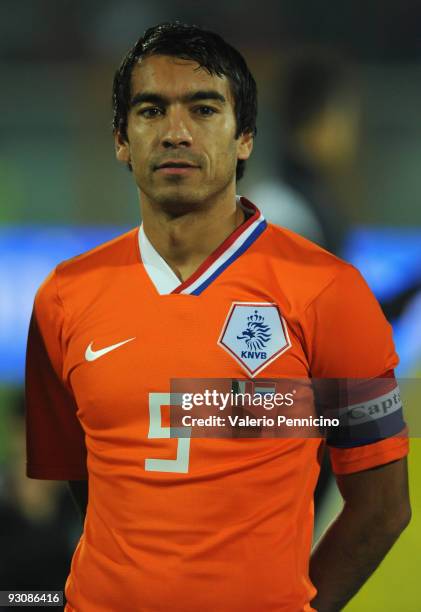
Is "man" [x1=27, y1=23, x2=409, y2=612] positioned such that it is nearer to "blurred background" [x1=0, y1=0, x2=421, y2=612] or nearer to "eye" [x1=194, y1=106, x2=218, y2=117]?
"eye" [x1=194, y1=106, x2=218, y2=117]

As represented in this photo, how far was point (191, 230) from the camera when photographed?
1.65m

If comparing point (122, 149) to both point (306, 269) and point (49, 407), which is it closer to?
point (306, 269)

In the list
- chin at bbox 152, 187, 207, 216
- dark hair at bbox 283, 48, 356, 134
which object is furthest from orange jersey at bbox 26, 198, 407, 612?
dark hair at bbox 283, 48, 356, 134

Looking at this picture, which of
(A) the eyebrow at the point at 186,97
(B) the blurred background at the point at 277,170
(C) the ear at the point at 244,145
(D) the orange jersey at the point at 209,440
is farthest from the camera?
(B) the blurred background at the point at 277,170

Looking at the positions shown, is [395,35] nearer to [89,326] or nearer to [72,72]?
[72,72]

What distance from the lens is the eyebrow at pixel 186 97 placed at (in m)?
1.59

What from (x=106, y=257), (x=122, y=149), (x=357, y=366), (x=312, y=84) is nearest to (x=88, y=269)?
(x=106, y=257)

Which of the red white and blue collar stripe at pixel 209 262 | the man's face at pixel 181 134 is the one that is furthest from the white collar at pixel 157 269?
the man's face at pixel 181 134

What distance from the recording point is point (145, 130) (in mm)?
1618

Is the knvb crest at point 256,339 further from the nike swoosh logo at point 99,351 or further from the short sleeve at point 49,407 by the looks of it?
the short sleeve at point 49,407

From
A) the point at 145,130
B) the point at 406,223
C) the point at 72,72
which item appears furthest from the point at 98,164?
the point at 406,223

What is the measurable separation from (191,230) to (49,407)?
56cm

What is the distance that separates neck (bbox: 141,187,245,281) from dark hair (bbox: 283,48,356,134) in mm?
675

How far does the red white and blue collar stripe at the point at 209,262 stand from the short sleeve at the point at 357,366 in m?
0.20
